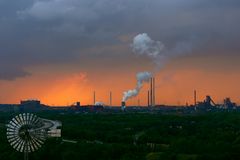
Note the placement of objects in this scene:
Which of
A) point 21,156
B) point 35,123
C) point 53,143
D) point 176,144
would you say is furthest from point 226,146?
point 35,123

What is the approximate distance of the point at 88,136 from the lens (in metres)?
139

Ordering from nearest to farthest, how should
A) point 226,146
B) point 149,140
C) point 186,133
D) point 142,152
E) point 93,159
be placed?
point 93,159, point 142,152, point 226,146, point 149,140, point 186,133

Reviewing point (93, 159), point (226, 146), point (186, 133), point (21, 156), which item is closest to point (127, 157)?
point (93, 159)

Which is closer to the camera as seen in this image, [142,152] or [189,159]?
[189,159]

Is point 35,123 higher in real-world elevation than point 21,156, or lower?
higher

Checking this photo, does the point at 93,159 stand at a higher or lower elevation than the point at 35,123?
lower

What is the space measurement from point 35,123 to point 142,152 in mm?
40062

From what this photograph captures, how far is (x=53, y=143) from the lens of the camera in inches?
4257

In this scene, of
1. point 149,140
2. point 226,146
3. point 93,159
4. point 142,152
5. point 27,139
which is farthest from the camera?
point 149,140

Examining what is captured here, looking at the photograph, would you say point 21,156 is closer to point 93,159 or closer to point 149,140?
point 93,159

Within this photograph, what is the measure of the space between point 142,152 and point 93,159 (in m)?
11.5

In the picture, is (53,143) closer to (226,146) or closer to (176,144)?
(176,144)

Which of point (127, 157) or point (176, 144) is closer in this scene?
point (127, 157)

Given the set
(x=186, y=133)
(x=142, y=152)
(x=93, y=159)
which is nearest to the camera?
(x=93, y=159)
